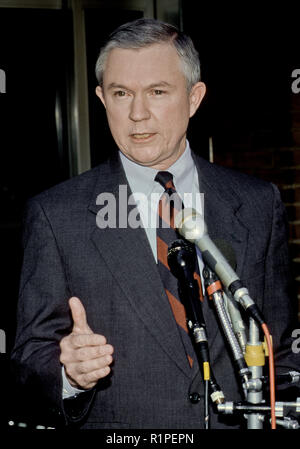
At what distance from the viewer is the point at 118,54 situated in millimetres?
1595

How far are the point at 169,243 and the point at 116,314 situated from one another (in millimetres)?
245

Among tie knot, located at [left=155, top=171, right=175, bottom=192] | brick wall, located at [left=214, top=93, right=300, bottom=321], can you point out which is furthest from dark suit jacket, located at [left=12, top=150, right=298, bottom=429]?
brick wall, located at [left=214, top=93, right=300, bottom=321]

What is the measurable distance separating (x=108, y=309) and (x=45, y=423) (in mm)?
426

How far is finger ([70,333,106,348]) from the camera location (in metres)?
1.19

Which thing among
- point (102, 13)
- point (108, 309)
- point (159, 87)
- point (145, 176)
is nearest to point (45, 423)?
point (108, 309)

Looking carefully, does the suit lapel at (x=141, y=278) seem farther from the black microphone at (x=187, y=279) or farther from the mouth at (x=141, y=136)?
the black microphone at (x=187, y=279)

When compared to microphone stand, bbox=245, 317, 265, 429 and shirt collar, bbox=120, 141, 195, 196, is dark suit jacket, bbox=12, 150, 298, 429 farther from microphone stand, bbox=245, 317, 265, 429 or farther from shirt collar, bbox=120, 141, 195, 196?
microphone stand, bbox=245, 317, 265, 429

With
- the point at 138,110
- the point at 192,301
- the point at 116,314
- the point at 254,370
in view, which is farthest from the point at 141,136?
the point at 254,370

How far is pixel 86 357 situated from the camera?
1.20 meters

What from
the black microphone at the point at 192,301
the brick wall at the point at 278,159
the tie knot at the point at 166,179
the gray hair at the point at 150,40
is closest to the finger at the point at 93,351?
the black microphone at the point at 192,301

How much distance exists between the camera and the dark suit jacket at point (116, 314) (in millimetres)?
1476

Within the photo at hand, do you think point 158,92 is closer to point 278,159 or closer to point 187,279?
point 187,279

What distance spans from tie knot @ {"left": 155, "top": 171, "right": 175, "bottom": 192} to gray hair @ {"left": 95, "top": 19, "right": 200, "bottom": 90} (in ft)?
0.92

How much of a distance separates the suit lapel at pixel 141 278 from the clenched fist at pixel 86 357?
25 cm
